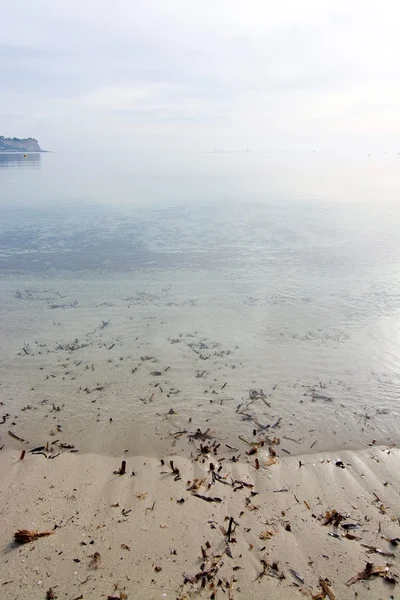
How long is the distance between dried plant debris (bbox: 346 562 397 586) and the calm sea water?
9.21 ft

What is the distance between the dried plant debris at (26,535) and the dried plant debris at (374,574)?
3.79 meters

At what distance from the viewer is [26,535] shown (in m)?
4.89

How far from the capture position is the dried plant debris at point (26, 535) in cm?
488

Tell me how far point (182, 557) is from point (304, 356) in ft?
20.8

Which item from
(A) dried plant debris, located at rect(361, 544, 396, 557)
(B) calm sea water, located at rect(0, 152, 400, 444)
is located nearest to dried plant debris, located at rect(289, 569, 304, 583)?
(A) dried plant debris, located at rect(361, 544, 396, 557)

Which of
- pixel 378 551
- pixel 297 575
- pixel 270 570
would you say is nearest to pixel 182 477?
pixel 270 570

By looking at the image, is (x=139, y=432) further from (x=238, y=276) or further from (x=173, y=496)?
(x=238, y=276)

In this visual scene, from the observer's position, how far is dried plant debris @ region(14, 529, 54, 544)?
16.0 ft

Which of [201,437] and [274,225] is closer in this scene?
[201,437]

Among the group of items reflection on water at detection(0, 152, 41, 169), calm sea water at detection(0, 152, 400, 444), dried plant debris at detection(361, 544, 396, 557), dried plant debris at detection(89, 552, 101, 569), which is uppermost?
reflection on water at detection(0, 152, 41, 169)

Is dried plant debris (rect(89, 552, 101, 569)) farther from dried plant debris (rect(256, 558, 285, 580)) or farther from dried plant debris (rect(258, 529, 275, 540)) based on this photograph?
dried plant debris (rect(258, 529, 275, 540))

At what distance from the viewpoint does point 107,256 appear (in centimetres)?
1903

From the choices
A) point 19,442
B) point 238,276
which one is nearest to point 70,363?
point 19,442

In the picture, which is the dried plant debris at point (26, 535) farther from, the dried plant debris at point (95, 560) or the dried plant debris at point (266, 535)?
the dried plant debris at point (266, 535)
